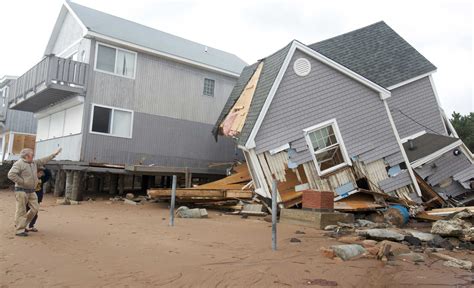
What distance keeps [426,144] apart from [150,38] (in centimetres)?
1418

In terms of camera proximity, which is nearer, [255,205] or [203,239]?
[203,239]

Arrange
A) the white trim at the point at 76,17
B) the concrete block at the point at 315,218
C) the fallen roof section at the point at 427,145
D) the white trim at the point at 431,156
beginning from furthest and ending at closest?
the white trim at the point at 76,17
the fallen roof section at the point at 427,145
the white trim at the point at 431,156
the concrete block at the point at 315,218

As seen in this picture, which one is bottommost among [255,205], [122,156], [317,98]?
[255,205]

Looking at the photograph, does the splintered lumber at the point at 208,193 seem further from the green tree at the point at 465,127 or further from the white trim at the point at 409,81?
Answer: the green tree at the point at 465,127

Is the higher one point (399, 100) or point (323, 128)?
point (399, 100)

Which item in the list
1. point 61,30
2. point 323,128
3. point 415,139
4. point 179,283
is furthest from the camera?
point 61,30

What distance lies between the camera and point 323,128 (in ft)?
41.8

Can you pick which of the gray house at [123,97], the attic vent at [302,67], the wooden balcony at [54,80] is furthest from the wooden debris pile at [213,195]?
the wooden balcony at [54,80]

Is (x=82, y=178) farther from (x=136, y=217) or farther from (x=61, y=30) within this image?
(x=61, y=30)

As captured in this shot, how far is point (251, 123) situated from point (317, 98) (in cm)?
254

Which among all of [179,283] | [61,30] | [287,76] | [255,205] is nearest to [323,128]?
[287,76]

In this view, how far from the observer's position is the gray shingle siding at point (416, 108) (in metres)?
15.5

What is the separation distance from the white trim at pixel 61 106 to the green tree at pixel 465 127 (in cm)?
2357

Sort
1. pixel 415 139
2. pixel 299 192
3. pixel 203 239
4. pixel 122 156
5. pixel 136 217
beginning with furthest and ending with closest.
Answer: pixel 122 156, pixel 415 139, pixel 299 192, pixel 136 217, pixel 203 239
